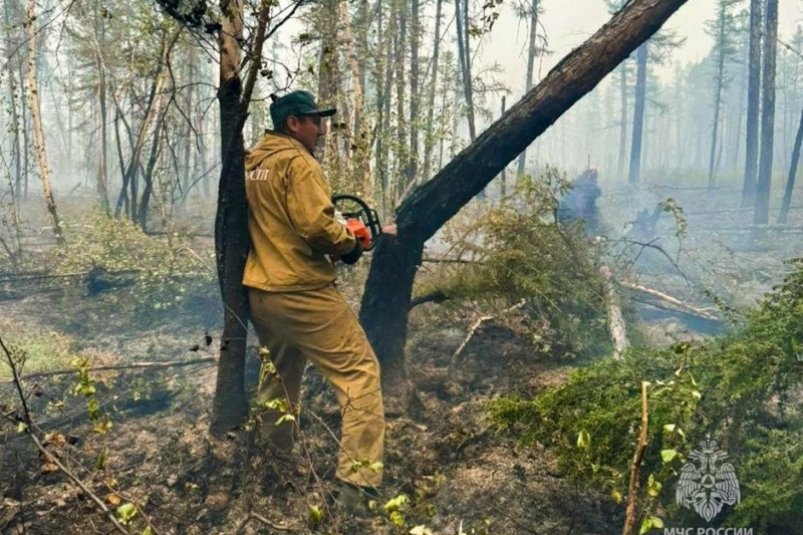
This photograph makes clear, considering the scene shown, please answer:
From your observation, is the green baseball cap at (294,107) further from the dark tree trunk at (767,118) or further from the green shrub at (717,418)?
the dark tree trunk at (767,118)

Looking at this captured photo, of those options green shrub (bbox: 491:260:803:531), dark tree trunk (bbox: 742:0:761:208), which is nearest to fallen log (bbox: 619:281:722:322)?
green shrub (bbox: 491:260:803:531)

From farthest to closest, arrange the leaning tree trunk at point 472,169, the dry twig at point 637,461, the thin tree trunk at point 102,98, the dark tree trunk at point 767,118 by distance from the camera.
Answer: the dark tree trunk at point 767,118, the thin tree trunk at point 102,98, the leaning tree trunk at point 472,169, the dry twig at point 637,461

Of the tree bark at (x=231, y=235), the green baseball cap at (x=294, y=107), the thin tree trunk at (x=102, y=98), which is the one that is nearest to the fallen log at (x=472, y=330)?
the tree bark at (x=231, y=235)

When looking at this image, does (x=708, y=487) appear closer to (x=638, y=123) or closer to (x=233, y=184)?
(x=233, y=184)

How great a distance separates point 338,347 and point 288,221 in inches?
31.9

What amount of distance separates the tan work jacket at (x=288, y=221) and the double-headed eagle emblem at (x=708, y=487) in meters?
2.07

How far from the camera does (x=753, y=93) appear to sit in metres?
20.2

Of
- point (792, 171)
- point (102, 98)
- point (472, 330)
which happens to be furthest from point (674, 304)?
point (792, 171)

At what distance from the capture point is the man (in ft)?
11.0

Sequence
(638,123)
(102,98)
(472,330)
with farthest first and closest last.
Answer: (638,123), (102,98), (472,330)

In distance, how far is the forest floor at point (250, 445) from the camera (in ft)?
9.68

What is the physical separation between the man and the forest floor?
14.6 inches

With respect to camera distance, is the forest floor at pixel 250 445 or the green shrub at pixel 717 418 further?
the forest floor at pixel 250 445

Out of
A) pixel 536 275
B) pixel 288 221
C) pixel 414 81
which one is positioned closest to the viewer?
pixel 288 221
